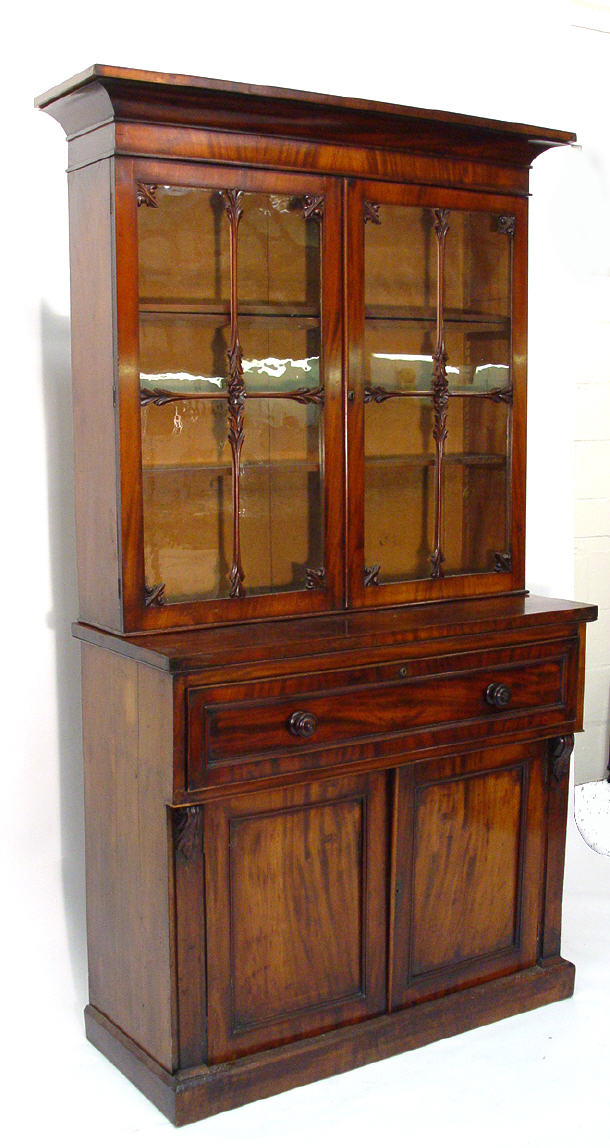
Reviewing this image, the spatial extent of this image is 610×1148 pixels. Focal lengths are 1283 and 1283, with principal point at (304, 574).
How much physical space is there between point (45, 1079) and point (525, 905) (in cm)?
115

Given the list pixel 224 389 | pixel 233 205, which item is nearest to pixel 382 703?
pixel 224 389

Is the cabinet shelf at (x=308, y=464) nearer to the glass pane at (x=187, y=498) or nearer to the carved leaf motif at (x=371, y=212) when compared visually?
the glass pane at (x=187, y=498)

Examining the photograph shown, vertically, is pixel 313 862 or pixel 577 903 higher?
pixel 313 862

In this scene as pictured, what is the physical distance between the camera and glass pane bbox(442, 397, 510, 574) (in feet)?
9.83

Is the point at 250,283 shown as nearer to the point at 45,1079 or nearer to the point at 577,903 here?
the point at 45,1079

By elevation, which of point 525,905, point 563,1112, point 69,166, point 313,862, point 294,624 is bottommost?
point 563,1112

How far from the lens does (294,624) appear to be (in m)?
2.72

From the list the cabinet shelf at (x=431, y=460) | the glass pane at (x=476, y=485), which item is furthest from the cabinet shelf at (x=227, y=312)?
the glass pane at (x=476, y=485)

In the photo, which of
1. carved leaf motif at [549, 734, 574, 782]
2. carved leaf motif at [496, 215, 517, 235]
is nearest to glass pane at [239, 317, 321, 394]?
carved leaf motif at [496, 215, 517, 235]

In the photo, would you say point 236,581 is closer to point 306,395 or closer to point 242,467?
point 242,467

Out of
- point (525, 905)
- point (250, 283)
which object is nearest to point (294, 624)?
point (250, 283)

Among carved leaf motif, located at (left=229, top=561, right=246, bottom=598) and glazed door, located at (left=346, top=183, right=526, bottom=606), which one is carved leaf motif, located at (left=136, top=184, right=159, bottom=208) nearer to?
glazed door, located at (left=346, top=183, right=526, bottom=606)

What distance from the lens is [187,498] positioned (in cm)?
262

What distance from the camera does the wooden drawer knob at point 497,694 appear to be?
2.83 meters
